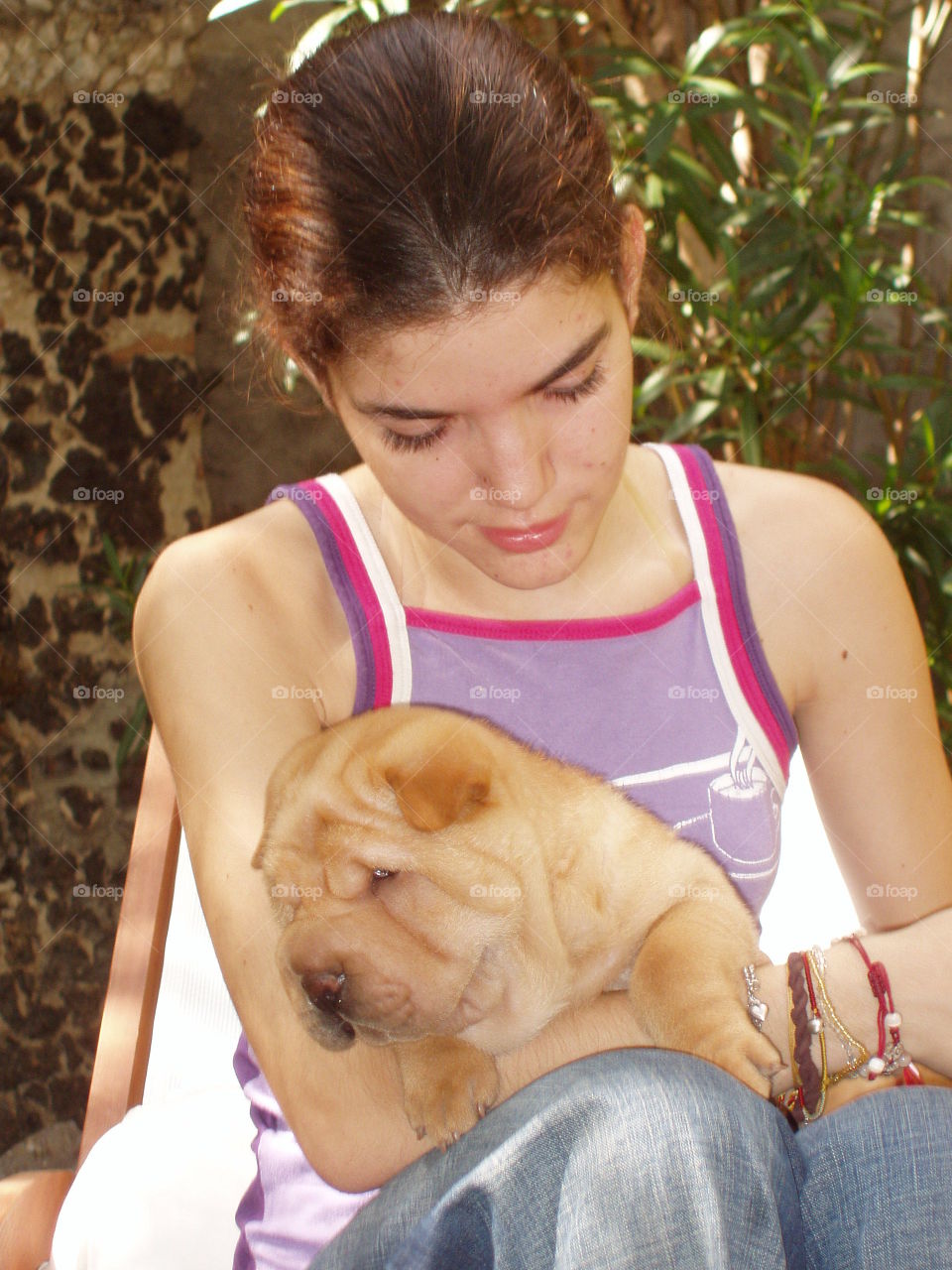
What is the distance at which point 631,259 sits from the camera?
1.21m

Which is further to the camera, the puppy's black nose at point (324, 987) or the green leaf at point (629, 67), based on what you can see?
the green leaf at point (629, 67)

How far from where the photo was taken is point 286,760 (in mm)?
1102

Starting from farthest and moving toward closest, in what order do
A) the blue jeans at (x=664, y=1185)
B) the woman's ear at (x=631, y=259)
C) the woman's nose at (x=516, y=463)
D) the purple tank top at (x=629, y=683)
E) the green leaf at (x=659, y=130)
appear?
the green leaf at (x=659, y=130)
the purple tank top at (x=629, y=683)
the woman's ear at (x=631, y=259)
the woman's nose at (x=516, y=463)
the blue jeans at (x=664, y=1185)

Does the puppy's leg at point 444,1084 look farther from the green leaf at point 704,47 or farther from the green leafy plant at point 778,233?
the green leaf at point 704,47

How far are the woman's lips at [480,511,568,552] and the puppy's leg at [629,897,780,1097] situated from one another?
393 mm

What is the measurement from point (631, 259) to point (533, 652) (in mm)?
450

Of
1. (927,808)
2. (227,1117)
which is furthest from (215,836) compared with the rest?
(927,808)

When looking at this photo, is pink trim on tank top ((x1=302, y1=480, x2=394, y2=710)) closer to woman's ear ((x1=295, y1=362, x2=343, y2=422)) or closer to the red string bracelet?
woman's ear ((x1=295, y1=362, x2=343, y2=422))

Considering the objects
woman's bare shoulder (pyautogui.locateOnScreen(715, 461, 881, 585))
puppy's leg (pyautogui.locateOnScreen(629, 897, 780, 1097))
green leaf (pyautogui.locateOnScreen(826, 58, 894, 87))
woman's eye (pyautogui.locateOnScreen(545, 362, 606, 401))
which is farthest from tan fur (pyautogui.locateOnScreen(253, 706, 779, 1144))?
green leaf (pyautogui.locateOnScreen(826, 58, 894, 87))

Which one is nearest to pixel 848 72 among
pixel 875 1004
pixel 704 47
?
pixel 704 47

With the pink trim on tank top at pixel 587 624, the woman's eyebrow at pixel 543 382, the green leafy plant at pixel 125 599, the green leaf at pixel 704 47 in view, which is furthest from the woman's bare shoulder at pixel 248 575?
the green leaf at pixel 704 47

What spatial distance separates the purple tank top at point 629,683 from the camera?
1.28 metres

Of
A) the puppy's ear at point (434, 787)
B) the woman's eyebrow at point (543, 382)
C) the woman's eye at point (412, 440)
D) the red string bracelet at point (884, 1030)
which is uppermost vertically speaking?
the woman's eyebrow at point (543, 382)

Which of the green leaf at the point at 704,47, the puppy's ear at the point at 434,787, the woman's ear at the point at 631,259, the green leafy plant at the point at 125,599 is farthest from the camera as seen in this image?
the green leafy plant at the point at 125,599
